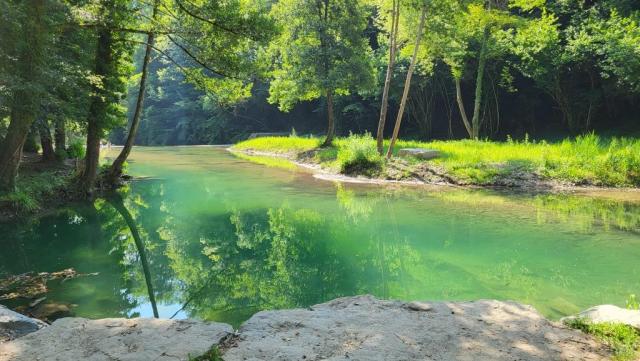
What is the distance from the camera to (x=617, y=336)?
145 inches

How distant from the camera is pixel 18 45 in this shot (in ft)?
29.1

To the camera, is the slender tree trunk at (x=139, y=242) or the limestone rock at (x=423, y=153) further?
the limestone rock at (x=423, y=153)

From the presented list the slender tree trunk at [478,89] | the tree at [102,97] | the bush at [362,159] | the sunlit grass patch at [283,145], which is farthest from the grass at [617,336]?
the sunlit grass patch at [283,145]

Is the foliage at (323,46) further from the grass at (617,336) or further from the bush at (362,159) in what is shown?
the grass at (617,336)

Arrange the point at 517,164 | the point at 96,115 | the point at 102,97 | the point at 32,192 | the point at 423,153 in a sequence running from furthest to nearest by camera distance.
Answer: the point at 423,153 → the point at 517,164 → the point at 96,115 → the point at 102,97 → the point at 32,192

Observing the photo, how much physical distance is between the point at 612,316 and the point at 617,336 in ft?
1.03

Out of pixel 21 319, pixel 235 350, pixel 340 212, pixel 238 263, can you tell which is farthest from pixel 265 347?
pixel 340 212

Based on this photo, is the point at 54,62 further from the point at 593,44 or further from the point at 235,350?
the point at 593,44

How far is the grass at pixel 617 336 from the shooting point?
3.43 meters

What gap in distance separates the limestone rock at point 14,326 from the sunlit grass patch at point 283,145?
868 inches

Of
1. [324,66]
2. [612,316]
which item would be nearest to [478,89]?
[324,66]

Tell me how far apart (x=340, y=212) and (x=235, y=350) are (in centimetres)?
776

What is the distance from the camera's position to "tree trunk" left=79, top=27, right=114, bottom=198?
1305cm

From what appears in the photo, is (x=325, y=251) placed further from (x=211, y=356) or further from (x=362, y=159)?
(x=362, y=159)
